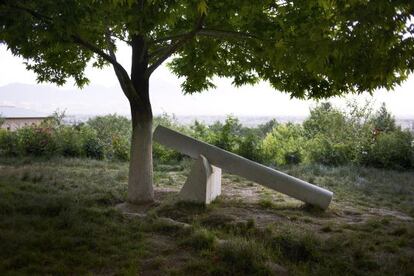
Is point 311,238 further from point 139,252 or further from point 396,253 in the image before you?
point 139,252

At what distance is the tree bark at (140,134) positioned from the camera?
797 cm

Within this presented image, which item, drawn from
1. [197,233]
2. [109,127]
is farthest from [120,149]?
[197,233]

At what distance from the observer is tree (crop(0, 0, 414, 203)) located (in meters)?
4.54

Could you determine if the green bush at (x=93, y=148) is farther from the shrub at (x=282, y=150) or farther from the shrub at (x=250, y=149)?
the shrub at (x=282, y=150)

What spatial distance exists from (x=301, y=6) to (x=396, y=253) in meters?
3.83

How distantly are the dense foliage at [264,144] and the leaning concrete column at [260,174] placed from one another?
606 cm

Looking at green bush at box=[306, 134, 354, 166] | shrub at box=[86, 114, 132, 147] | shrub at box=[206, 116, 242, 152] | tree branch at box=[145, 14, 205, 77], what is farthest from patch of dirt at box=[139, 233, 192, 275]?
shrub at box=[86, 114, 132, 147]

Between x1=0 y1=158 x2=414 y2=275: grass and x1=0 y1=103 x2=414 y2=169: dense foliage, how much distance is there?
4.21 meters

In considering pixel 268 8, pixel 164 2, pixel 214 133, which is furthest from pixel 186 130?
pixel 164 2

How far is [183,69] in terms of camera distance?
8633mm

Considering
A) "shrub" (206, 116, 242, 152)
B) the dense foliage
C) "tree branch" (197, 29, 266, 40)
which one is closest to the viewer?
"tree branch" (197, 29, 266, 40)

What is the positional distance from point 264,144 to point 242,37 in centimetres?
806

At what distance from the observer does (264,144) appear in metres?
14.7

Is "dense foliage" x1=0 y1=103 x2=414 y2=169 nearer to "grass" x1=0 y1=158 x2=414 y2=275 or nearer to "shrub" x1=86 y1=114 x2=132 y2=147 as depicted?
"shrub" x1=86 y1=114 x2=132 y2=147
